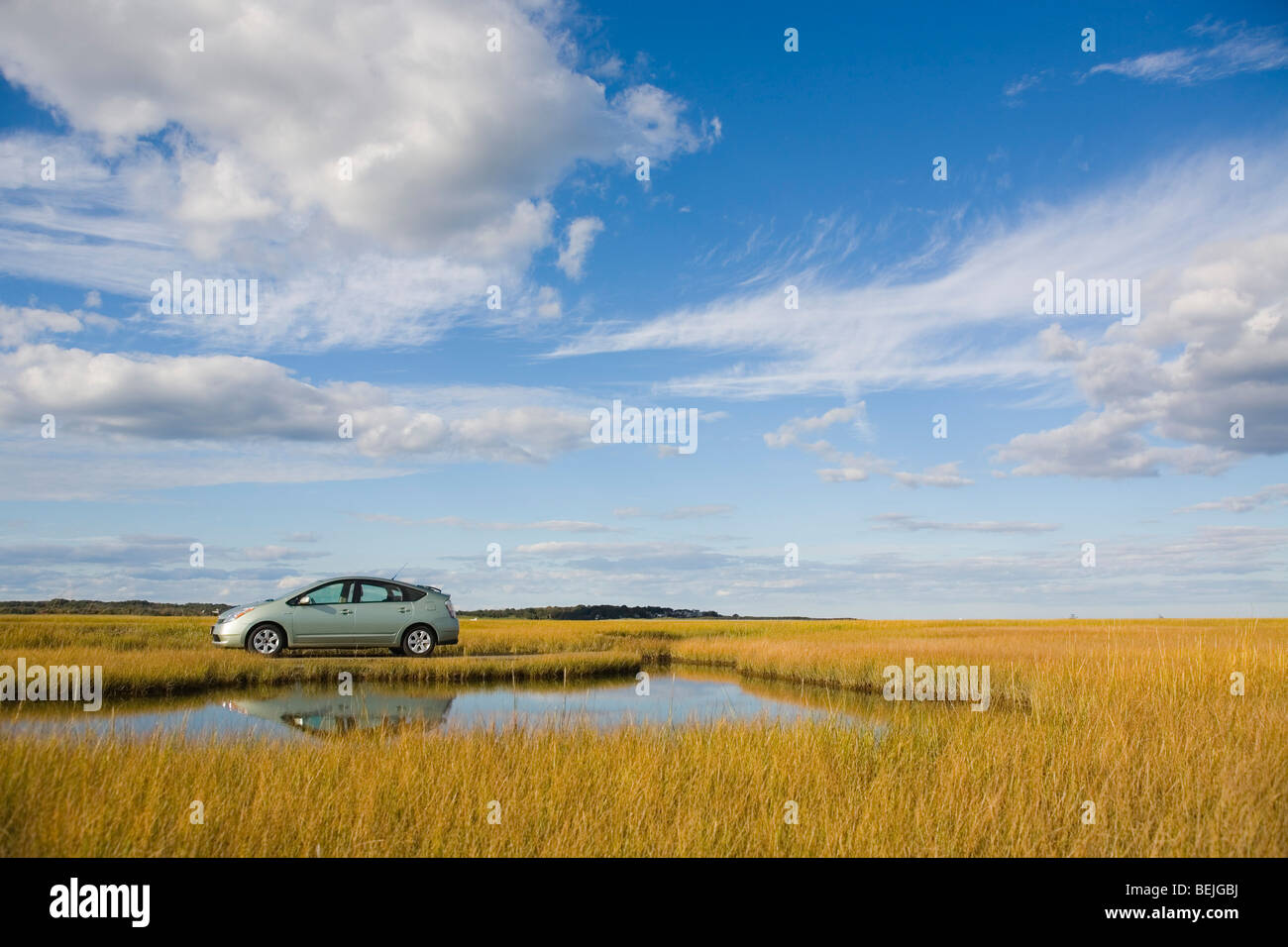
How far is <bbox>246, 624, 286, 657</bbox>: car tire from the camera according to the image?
65.6ft

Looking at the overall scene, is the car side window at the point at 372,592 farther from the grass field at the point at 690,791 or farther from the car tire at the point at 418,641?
the grass field at the point at 690,791

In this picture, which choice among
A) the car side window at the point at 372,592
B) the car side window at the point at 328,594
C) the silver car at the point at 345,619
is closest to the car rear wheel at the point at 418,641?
the silver car at the point at 345,619


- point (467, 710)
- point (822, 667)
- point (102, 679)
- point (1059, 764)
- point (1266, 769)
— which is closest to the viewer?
point (1266, 769)

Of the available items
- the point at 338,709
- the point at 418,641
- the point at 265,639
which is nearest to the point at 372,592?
the point at 418,641

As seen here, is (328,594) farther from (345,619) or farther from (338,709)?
(338,709)

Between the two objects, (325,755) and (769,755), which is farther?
(769,755)

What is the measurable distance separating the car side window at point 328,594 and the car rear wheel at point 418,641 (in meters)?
2.09

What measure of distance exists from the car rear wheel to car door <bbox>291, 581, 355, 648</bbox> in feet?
4.92

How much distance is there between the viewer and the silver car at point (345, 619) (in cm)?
1991
